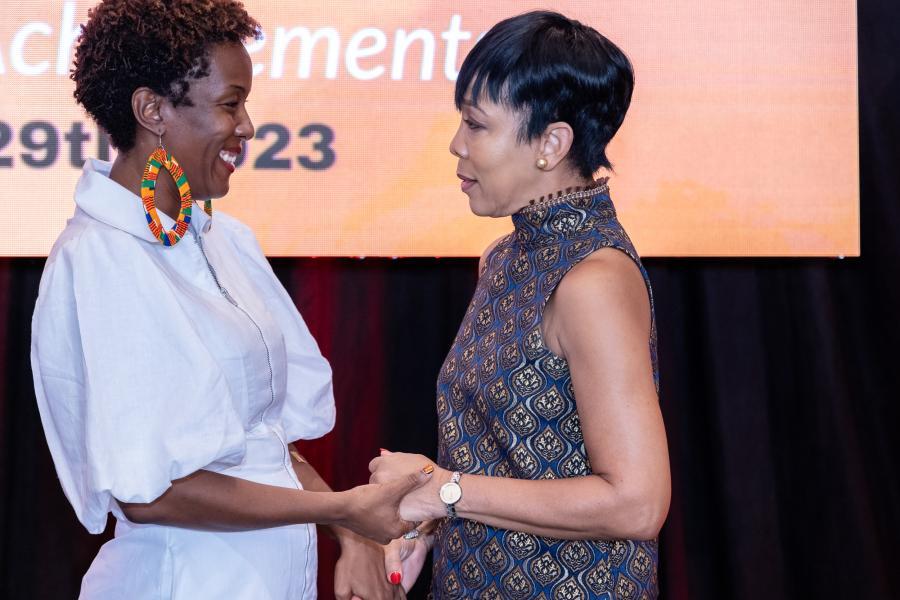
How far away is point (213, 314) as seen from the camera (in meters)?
1.45

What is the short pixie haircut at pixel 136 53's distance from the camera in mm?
1422

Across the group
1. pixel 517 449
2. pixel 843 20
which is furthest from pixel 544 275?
pixel 843 20

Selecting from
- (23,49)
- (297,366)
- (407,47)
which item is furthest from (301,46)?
(297,366)

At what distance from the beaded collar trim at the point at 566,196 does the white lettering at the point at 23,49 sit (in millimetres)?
1685

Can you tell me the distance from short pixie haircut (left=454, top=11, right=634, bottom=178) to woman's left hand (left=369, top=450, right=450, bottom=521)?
0.51m

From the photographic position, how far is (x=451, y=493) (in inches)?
53.8

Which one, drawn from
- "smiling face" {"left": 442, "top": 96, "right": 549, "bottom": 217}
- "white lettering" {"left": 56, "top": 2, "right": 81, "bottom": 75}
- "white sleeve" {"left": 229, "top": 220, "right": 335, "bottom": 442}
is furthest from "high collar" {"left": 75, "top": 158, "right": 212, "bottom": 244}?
"white lettering" {"left": 56, "top": 2, "right": 81, "bottom": 75}

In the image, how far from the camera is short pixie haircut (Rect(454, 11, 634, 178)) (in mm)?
1387

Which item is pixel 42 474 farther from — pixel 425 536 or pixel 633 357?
pixel 633 357

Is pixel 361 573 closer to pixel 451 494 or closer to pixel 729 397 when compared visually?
pixel 451 494

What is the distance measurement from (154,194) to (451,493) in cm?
63

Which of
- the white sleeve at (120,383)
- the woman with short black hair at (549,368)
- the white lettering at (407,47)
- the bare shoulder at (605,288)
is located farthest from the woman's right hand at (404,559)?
the white lettering at (407,47)

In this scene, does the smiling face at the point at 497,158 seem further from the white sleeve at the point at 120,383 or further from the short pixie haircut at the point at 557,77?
the white sleeve at the point at 120,383

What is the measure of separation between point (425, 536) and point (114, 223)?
75 centimetres
